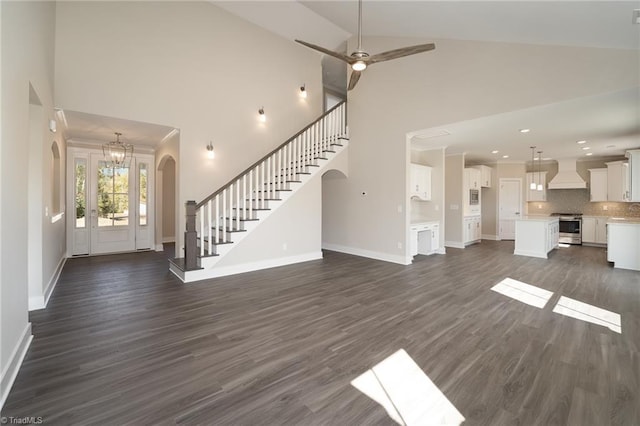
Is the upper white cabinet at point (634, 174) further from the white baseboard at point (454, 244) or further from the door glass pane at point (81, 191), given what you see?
the door glass pane at point (81, 191)

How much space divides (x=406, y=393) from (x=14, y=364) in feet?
10.2

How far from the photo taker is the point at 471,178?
371 inches

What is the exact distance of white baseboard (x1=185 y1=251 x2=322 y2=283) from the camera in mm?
4926

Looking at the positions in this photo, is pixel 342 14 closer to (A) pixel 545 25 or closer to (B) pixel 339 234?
(A) pixel 545 25

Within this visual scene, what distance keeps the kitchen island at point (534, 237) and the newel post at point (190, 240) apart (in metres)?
8.07

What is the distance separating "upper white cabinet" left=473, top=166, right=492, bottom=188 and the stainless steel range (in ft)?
8.09

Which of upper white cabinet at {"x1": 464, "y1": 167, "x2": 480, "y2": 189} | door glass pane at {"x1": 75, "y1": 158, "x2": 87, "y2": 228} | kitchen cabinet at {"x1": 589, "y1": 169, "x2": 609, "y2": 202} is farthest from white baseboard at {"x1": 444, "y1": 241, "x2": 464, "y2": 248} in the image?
door glass pane at {"x1": 75, "y1": 158, "x2": 87, "y2": 228}

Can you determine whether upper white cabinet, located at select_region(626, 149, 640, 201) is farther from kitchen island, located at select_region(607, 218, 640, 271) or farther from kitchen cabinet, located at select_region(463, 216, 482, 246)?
kitchen cabinet, located at select_region(463, 216, 482, 246)

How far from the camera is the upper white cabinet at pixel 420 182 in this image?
7.32m

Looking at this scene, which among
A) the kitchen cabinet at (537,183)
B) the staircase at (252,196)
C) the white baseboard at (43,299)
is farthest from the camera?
the kitchen cabinet at (537,183)

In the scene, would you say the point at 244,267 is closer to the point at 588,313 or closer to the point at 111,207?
the point at 111,207

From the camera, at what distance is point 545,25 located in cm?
371

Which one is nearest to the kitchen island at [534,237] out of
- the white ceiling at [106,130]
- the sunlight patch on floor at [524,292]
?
the sunlight patch on floor at [524,292]

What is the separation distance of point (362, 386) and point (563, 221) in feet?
36.8
